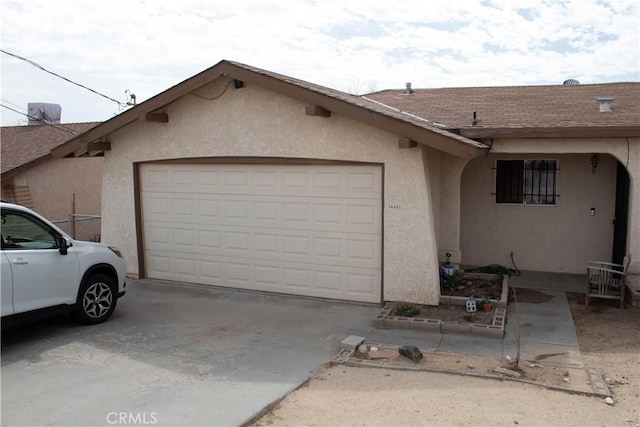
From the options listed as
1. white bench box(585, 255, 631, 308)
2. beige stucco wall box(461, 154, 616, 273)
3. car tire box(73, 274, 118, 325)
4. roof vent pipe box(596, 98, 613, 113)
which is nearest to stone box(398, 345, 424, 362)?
white bench box(585, 255, 631, 308)

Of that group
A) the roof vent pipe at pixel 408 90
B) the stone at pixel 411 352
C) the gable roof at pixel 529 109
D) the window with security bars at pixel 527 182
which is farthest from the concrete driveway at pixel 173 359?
the roof vent pipe at pixel 408 90

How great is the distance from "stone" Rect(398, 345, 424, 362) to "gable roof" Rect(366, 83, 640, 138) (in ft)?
14.8

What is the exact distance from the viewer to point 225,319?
8312mm

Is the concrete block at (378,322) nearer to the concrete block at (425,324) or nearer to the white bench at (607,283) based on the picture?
the concrete block at (425,324)

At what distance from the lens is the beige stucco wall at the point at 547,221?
10.8 metres

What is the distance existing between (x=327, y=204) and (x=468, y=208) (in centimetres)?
392

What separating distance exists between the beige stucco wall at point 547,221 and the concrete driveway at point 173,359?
3.96 meters

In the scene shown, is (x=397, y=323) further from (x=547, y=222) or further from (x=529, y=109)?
(x=529, y=109)

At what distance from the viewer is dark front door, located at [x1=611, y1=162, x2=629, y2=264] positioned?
9.75 meters

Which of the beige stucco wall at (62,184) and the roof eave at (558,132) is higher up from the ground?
the roof eave at (558,132)

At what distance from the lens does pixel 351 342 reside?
6855 mm

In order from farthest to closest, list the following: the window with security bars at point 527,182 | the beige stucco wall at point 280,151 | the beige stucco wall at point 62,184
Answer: the beige stucco wall at point 62,184, the window with security bars at point 527,182, the beige stucco wall at point 280,151

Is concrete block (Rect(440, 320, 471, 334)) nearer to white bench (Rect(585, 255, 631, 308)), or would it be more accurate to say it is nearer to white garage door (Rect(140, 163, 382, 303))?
white garage door (Rect(140, 163, 382, 303))

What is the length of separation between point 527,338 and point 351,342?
242cm
